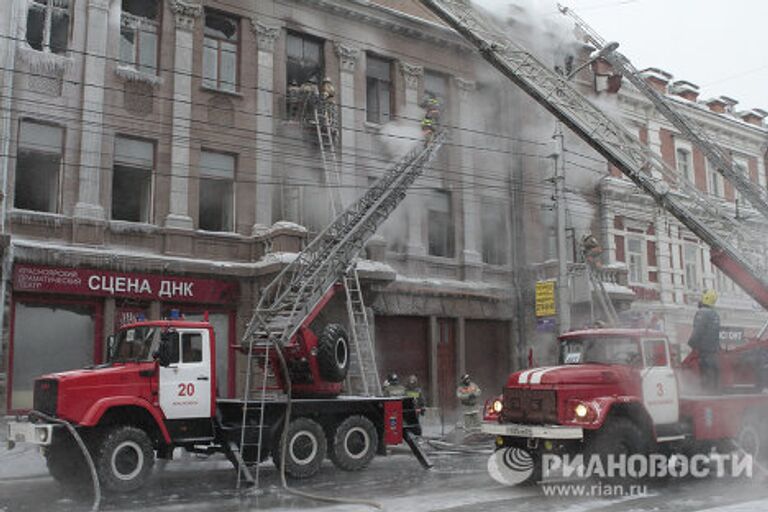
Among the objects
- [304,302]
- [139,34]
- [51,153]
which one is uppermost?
[139,34]

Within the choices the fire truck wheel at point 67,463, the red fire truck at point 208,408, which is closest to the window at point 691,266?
the red fire truck at point 208,408

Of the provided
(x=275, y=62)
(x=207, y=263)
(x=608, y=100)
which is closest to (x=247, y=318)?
(x=207, y=263)

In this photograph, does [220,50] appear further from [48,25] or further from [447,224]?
[447,224]

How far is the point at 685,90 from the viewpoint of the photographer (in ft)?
105

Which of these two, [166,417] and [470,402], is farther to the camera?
[470,402]

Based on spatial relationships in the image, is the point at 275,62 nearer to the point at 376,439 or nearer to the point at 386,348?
the point at 386,348

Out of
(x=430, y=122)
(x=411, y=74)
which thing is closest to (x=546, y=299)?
(x=430, y=122)

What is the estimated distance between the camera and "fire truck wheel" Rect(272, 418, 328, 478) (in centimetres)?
1138

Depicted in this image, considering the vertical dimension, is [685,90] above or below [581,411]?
above

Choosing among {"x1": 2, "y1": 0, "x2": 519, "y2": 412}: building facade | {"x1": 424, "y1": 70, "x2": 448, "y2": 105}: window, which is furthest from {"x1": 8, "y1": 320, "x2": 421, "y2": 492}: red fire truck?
{"x1": 424, "y1": 70, "x2": 448, "y2": 105}: window

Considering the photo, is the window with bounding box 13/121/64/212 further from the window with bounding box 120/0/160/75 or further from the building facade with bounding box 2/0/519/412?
the window with bounding box 120/0/160/75

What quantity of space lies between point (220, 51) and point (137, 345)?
11.5m

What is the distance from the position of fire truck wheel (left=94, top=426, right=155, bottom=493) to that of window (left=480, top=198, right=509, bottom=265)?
1593 cm

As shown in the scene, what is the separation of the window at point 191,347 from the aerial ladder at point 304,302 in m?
0.84
